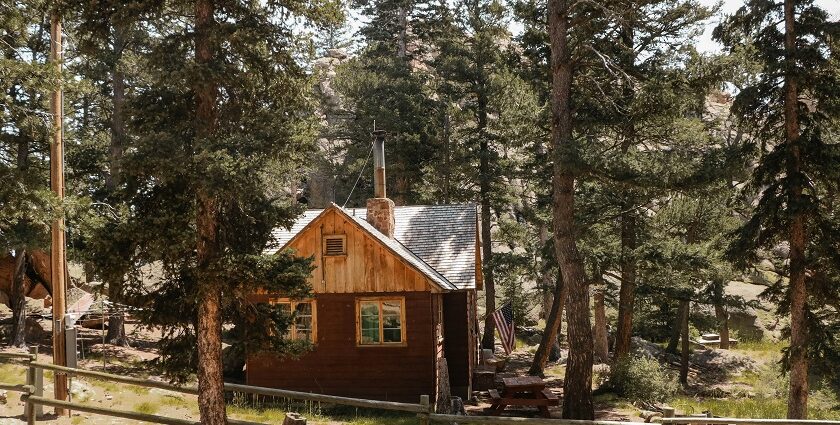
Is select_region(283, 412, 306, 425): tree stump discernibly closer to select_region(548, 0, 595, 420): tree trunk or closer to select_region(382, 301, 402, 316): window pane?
select_region(548, 0, 595, 420): tree trunk

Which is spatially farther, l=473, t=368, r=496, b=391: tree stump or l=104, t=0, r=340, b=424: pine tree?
l=473, t=368, r=496, b=391: tree stump

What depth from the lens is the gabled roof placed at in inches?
807

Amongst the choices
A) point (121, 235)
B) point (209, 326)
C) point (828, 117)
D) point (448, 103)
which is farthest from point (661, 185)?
point (448, 103)

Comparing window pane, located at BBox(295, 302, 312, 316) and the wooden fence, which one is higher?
window pane, located at BBox(295, 302, 312, 316)

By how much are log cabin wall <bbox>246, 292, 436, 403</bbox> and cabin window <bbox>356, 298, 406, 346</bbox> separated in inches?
6.3

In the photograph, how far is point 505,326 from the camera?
24344mm

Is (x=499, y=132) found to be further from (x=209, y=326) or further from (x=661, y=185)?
(x=209, y=326)

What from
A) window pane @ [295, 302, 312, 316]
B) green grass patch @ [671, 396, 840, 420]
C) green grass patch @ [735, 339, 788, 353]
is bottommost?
green grass patch @ [735, 339, 788, 353]

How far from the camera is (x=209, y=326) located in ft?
31.8

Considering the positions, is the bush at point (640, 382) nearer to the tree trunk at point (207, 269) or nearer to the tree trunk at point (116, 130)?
the tree trunk at point (207, 269)

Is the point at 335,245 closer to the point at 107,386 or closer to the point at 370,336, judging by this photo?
the point at 370,336

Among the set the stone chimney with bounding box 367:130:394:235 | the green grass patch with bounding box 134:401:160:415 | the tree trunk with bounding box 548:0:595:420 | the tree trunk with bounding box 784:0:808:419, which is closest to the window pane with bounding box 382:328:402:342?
the stone chimney with bounding box 367:130:394:235

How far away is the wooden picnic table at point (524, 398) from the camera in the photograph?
1744 centimetres

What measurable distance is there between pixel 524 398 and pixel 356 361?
15.9ft
